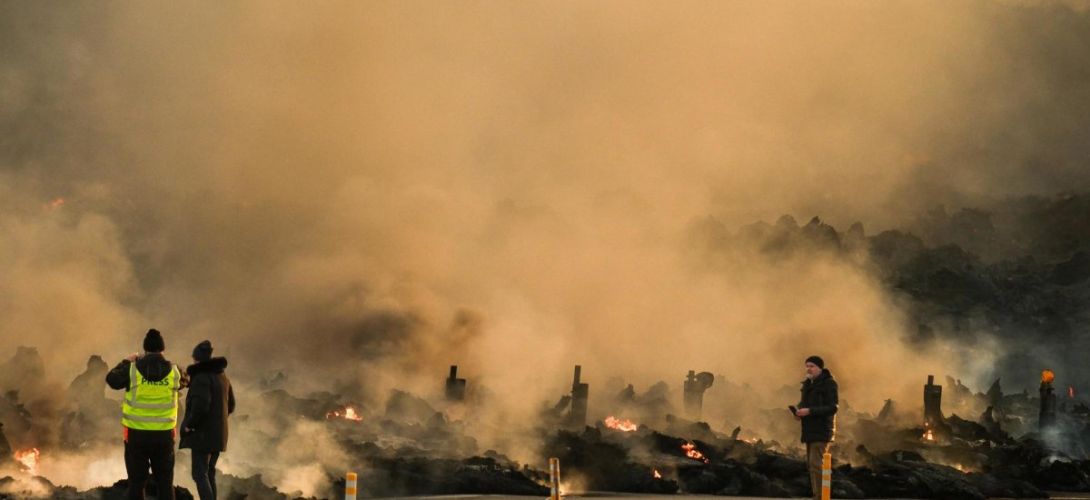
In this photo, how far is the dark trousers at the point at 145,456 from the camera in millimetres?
13328

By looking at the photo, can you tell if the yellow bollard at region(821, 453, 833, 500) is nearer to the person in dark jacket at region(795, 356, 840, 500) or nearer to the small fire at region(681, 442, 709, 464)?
the person in dark jacket at region(795, 356, 840, 500)

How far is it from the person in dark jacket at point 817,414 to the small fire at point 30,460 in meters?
19.5

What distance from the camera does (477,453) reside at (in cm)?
3572

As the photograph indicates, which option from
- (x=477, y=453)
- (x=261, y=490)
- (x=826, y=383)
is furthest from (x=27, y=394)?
(x=826, y=383)

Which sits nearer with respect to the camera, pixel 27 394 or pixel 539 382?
pixel 27 394

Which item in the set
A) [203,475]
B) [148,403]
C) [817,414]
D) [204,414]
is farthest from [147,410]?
[817,414]

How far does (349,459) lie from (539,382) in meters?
36.8

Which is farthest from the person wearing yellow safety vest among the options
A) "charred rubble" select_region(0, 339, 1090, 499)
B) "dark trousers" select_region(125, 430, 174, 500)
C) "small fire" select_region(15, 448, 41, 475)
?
"small fire" select_region(15, 448, 41, 475)

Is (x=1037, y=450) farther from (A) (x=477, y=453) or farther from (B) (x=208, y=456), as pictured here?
(B) (x=208, y=456)

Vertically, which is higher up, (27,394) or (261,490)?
(27,394)

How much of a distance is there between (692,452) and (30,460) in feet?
54.6

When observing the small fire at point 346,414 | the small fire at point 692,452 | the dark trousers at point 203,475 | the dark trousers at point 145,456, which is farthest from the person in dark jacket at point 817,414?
the small fire at point 346,414

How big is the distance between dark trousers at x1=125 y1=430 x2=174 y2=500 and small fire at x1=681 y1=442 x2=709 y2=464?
21.0 metres

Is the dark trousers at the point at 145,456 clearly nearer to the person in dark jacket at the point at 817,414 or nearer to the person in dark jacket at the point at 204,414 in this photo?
the person in dark jacket at the point at 204,414
